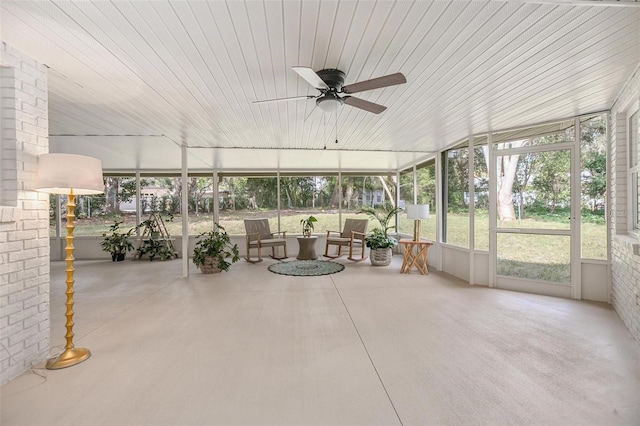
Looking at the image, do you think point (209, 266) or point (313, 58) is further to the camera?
point (209, 266)

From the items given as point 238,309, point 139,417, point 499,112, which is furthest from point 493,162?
point 139,417

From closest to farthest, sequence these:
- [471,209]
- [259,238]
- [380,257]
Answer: [471,209] → [380,257] → [259,238]

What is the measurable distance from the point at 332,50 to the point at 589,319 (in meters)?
3.64

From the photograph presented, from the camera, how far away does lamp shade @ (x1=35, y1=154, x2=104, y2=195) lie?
202cm

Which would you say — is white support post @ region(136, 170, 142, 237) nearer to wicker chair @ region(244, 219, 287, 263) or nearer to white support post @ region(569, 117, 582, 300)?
wicker chair @ region(244, 219, 287, 263)

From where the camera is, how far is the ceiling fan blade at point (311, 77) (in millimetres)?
1968

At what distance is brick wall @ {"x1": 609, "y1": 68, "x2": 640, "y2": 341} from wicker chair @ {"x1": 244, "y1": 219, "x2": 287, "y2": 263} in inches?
211

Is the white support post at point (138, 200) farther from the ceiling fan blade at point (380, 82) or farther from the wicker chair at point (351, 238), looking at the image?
the ceiling fan blade at point (380, 82)

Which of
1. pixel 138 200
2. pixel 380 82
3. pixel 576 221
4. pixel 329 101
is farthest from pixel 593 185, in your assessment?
pixel 138 200

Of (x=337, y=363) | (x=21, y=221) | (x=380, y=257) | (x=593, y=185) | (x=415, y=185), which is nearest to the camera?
(x=21, y=221)

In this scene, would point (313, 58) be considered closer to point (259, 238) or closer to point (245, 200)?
point (259, 238)

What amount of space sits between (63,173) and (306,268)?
13.6 ft

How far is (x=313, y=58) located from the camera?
220 centimetres

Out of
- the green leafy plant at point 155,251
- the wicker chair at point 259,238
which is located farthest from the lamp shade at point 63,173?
the green leafy plant at point 155,251
